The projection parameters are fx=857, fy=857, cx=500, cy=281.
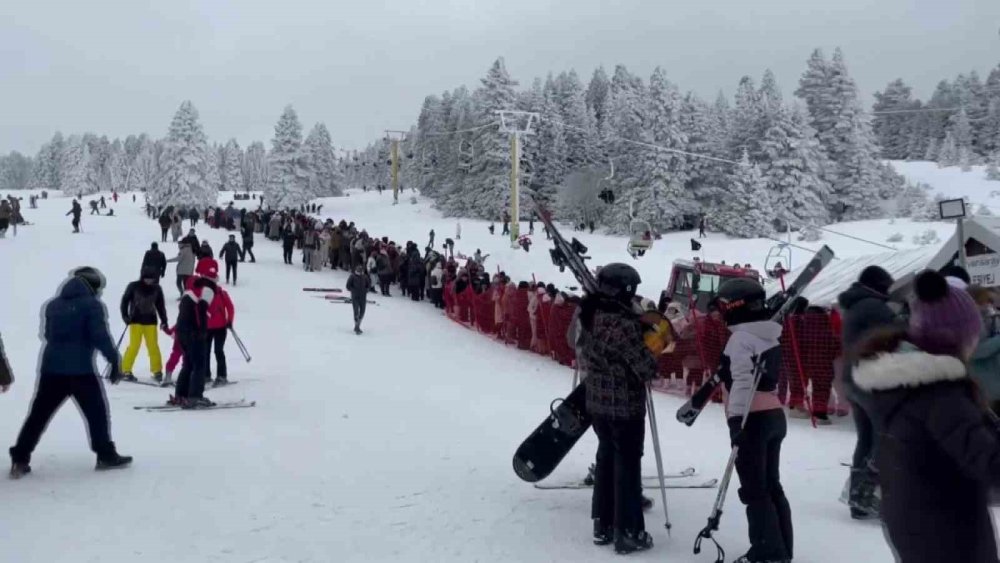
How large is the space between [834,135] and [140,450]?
5763cm

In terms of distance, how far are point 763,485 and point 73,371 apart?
5.44 metres

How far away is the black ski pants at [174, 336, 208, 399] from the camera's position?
10516 millimetres

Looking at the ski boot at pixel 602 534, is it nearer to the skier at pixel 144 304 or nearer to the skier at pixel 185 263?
the skier at pixel 144 304

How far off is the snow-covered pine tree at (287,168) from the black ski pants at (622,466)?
263 feet

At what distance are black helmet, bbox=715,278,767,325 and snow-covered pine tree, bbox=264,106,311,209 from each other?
8071 cm

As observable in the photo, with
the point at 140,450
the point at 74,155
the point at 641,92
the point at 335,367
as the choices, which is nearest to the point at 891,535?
the point at 140,450

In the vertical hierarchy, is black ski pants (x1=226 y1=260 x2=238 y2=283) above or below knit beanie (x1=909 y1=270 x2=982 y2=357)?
below

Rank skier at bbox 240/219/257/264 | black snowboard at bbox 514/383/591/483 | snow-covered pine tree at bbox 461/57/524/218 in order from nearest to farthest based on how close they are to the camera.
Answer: black snowboard at bbox 514/383/591/483 < skier at bbox 240/219/257/264 < snow-covered pine tree at bbox 461/57/524/218

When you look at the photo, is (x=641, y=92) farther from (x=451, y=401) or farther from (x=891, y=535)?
(x=891, y=535)

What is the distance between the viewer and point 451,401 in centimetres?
1193

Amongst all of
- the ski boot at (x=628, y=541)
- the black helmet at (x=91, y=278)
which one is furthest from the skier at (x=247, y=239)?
the ski boot at (x=628, y=541)

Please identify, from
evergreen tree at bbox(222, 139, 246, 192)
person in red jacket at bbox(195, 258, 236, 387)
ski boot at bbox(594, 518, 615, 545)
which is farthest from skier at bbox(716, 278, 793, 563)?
evergreen tree at bbox(222, 139, 246, 192)

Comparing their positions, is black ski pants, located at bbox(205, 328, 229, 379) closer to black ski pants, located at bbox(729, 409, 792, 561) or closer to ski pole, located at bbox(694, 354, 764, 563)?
ski pole, located at bbox(694, 354, 764, 563)

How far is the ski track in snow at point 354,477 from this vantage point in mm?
5707
